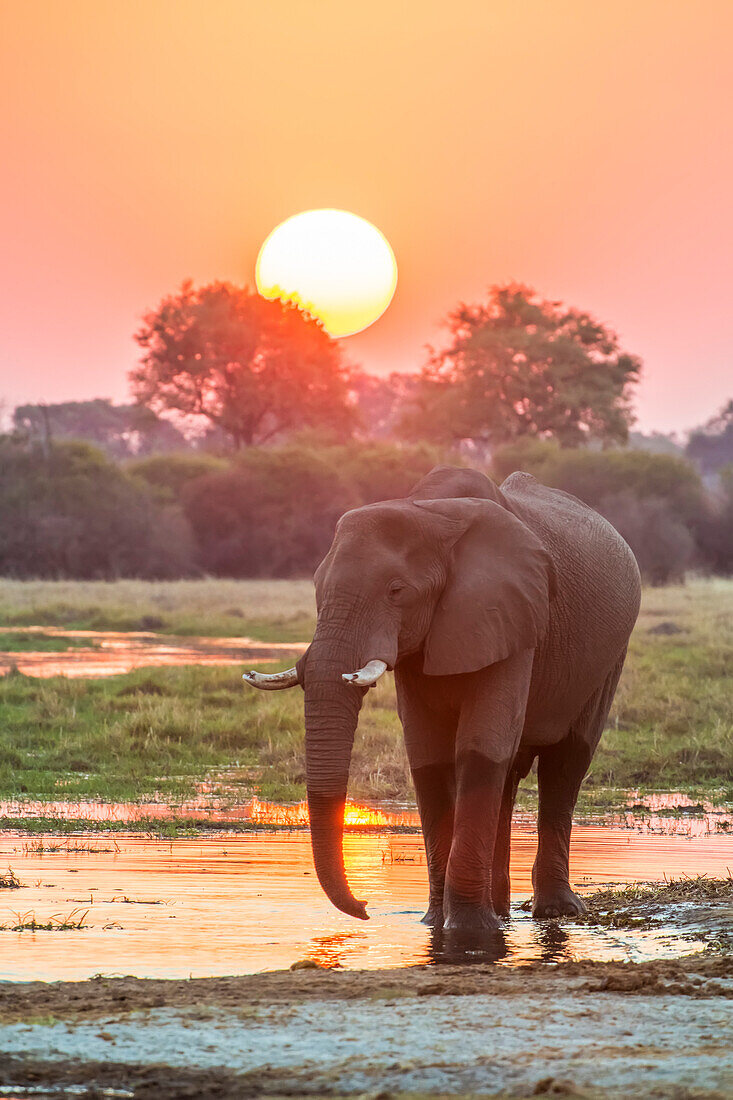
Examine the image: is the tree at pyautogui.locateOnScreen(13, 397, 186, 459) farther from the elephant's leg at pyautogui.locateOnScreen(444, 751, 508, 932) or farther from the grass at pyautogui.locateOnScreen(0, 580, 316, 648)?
the elephant's leg at pyautogui.locateOnScreen(444, 751, 508, 932)

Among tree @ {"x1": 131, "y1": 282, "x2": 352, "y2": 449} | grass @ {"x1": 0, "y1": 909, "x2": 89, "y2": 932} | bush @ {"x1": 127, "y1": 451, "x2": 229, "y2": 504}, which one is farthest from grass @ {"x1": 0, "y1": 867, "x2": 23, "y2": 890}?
tree @ {"x1": 131, "y1": 282, "x2": 352, "y2": 449}

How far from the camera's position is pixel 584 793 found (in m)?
13.4

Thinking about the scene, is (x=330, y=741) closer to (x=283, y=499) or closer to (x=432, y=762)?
(x=432, y=762)

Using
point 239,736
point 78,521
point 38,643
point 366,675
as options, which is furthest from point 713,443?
Result: point 366,675

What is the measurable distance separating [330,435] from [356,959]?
5303 centimetres

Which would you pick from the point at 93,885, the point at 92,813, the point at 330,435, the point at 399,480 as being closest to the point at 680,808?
the point at 92,813

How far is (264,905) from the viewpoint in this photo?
838 cm

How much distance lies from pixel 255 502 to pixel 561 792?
43.5 meters

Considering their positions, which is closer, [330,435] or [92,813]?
[92,813]

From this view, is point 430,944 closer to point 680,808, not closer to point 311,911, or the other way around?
point 311,911

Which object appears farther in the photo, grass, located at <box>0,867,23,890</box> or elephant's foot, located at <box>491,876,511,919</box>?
elephant's foot, located at <box>491,876,511,919</box>

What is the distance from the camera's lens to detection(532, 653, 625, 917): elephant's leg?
894 cm

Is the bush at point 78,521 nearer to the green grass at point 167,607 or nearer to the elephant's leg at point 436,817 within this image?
the green grass at point 167,607

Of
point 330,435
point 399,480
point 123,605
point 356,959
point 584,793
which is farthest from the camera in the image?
point 330,435
